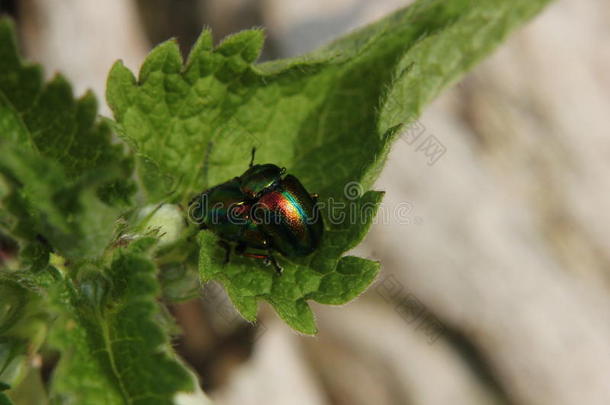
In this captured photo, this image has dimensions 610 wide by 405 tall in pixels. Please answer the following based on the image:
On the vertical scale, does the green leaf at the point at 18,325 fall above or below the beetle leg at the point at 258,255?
above

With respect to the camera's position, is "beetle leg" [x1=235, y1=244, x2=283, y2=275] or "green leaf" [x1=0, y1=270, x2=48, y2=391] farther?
"beetle leg" [x1=235, y1=244, x2=283, y2=275]

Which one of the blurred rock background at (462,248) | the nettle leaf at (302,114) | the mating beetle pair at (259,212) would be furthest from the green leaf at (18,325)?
the blurred rock background at (462,248)

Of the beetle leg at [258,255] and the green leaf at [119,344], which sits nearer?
the green leaf at [119,344]

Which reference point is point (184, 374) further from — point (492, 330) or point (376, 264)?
point (492, 330)

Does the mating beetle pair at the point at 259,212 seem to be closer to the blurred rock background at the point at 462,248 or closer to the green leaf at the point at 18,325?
the green leaf at the point at 18,325

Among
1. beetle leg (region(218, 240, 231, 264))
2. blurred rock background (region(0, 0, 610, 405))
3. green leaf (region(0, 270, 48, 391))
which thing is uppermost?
green leaf (region(0, 270, 48, 391))

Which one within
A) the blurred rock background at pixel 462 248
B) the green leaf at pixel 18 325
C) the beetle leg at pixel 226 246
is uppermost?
the green leaf at pixel 18 325
